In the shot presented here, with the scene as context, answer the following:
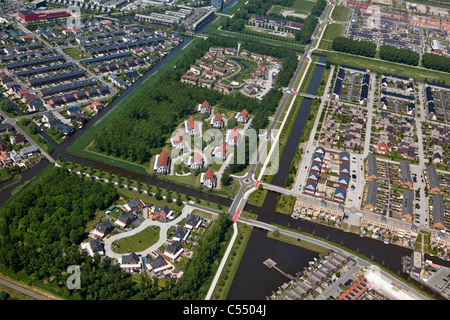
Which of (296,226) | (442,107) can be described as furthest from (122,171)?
(442,107)

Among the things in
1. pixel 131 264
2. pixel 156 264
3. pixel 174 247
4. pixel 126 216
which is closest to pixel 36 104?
pixel 126 216

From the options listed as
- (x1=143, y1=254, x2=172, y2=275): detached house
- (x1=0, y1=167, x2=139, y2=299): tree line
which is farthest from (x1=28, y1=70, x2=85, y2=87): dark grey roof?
(x1=143, y1=254, x2=172, y2=275): detached house

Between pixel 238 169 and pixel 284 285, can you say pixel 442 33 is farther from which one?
pixel 284 285

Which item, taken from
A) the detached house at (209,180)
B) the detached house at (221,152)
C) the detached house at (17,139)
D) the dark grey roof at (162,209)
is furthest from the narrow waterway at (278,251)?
the detached house at (17,139)

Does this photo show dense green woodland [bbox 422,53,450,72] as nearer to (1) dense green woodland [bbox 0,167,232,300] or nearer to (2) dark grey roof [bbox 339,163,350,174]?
(2) dark grey roof [bbox 339,163,350,174]

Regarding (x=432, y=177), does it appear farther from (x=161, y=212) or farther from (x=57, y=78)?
(x=57, y=78)

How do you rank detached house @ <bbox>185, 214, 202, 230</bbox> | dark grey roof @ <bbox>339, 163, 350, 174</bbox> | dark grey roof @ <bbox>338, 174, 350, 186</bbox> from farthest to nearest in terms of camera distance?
dark grey roof @ <bbox>339, 163, 350, 174</bbox> < dark grey roof @ <bbox>338, 174, 350, 186</bbox> < detached house @ <bbox>185, 214, 202, 230</bbox>
